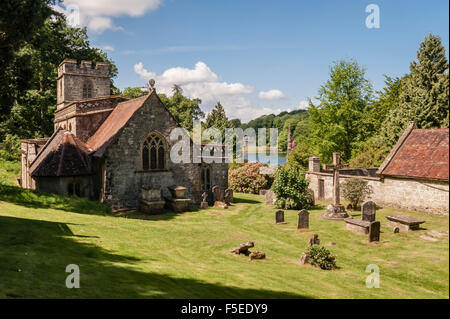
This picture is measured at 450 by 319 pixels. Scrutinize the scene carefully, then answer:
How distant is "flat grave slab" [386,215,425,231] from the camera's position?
1728cm

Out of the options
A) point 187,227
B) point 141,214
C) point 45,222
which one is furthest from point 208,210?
point 45,222

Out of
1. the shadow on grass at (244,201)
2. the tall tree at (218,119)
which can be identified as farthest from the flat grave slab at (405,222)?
the tall tree at (218,119)

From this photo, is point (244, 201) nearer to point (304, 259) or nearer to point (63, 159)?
point (63, 159)

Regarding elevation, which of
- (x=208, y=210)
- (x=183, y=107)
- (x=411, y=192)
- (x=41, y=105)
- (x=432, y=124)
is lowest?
(x=208, y=210)

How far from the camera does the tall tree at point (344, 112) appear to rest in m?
39.1

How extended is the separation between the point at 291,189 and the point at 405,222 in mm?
Answer: 9896

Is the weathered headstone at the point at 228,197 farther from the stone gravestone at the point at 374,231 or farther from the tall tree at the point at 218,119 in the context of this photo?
the tall tree at the point at 218,119

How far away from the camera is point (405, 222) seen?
1752 cm

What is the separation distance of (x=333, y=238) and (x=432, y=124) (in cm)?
994

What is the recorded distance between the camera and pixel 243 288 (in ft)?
29.2

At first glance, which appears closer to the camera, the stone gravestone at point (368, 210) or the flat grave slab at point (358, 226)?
the flat grave slab at point (358, 226)

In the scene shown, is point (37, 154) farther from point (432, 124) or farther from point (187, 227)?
point (432, 124)

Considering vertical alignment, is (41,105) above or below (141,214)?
above

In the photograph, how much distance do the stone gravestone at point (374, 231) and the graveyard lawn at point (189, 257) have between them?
45 cm
